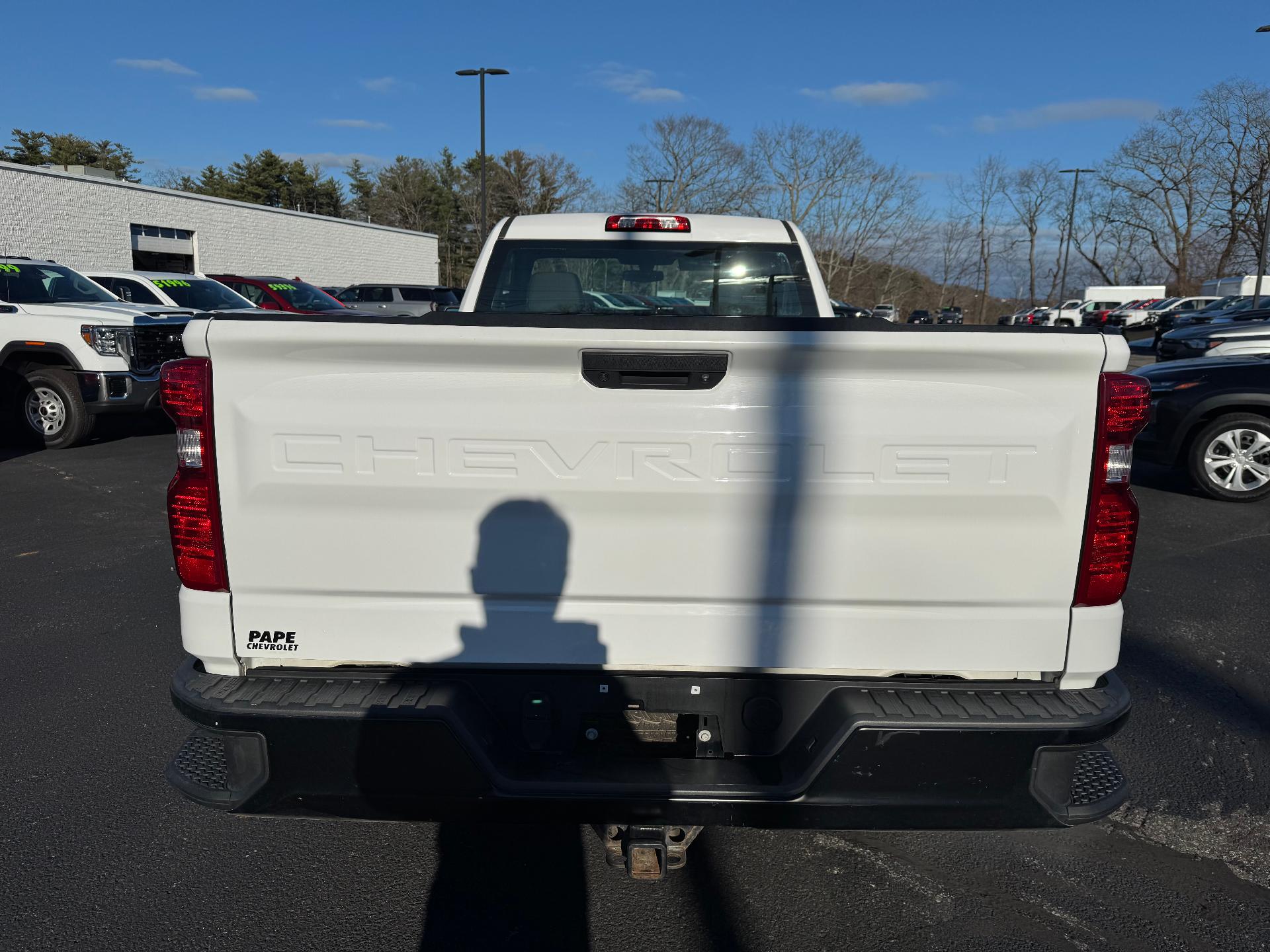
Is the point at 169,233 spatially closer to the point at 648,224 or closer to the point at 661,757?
the point at 648,224

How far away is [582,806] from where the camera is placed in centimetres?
224

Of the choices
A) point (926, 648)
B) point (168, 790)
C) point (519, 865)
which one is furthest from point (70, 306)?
point (926, 648)

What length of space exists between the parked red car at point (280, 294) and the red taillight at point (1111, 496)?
16.5m

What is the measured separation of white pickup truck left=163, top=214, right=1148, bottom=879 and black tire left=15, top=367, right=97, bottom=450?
963 centimetres

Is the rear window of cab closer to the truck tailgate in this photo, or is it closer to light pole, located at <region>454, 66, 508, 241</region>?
the truck tailgate

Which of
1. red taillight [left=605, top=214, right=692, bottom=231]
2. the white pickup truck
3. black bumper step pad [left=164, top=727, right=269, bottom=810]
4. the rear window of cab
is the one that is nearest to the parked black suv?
the rear window of cab

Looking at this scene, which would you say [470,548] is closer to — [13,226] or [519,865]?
[519,865]

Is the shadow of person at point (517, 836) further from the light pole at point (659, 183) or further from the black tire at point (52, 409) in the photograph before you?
the light pole at point (659, 183)

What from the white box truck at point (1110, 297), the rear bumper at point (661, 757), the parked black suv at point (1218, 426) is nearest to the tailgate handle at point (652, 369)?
the rear bumper at point (661, 757)

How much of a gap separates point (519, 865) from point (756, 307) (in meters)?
2.71

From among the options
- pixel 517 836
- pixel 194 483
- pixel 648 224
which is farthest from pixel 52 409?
pixel 194 483

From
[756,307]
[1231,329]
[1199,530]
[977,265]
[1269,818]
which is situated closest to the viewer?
[1269,818]

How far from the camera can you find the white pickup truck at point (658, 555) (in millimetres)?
2168

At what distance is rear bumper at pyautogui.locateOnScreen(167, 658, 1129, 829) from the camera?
2184 millimetres
